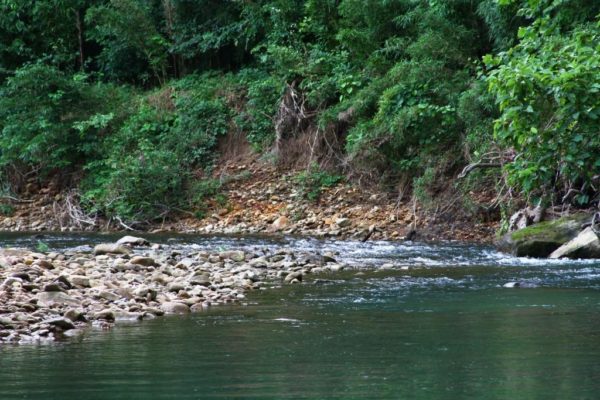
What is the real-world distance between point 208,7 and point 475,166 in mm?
10985

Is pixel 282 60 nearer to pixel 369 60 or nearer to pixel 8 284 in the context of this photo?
pixel 369 60

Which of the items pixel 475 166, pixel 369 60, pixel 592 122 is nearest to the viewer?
pixel 592 122

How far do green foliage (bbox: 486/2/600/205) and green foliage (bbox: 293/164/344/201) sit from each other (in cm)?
624

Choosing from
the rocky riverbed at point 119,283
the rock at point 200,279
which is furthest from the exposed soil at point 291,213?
the rock at point 200,279

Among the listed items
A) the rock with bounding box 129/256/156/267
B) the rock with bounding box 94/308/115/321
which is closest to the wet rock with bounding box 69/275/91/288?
the rock with bounding box 94/308/115/321

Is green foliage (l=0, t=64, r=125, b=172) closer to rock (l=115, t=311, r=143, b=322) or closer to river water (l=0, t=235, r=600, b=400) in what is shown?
river water (l=0, t=235, r=600, b=400)

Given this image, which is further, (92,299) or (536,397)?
(92,299)

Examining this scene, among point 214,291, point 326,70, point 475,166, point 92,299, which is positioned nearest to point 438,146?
point 475,166

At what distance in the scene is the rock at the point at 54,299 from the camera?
7.07 meters

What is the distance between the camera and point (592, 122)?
991 cm

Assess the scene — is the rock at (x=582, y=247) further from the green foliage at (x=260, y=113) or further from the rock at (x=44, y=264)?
the green foliage at (x=260, y=113)

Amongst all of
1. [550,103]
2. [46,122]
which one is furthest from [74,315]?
[46,122]

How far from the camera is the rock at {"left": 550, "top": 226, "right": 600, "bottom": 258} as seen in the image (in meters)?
10.8

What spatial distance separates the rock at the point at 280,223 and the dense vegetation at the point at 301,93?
1064 mm
